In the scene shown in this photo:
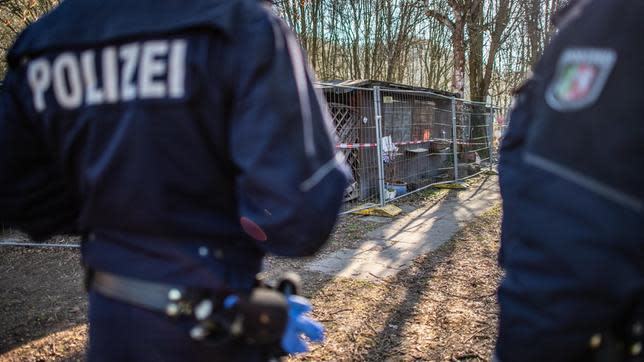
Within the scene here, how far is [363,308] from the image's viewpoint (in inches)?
143

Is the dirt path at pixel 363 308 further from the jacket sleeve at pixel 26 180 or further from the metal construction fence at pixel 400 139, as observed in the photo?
the metal construction fence at pixel 400 139

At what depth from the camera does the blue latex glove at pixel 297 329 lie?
118 cm

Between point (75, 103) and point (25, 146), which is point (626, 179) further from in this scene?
point (25, 146)

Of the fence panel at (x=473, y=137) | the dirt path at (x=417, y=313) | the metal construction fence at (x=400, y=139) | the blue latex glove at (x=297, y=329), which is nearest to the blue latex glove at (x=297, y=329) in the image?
the blue latex glove at (x=297, y=329)

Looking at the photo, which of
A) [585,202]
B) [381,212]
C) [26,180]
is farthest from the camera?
[381,212]

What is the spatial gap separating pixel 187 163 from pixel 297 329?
52 centimetres

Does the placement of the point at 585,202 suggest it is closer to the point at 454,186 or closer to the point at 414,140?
the point at 414,140

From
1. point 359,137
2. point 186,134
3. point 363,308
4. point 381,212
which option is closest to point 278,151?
point 186,134

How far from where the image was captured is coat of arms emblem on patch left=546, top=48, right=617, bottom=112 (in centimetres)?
90

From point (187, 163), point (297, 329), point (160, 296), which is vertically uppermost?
point (187, 163)

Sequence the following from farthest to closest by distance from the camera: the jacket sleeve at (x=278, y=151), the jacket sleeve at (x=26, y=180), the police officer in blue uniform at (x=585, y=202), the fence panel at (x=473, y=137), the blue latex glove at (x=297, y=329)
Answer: the fence panel at (x=473, y=137), the jacket sleeve at (x=26, y=180), the blue latex glove at (x=297, y=329), the jacket sleeve at (x=278, y=151), the police officer in blue uniform at (x=585, y=202)

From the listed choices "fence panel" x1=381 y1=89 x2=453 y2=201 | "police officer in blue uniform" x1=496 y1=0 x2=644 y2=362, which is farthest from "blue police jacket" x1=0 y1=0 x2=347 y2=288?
"fence panel" x1=381 y1=89 x2=453 y2=201

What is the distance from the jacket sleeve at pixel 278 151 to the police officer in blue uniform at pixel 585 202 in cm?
46

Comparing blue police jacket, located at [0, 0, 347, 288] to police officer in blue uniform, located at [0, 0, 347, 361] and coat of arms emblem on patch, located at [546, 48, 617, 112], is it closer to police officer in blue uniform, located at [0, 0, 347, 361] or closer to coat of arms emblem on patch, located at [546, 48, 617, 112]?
police officer in blue uniform, located at [0, 0, 347, 361]
